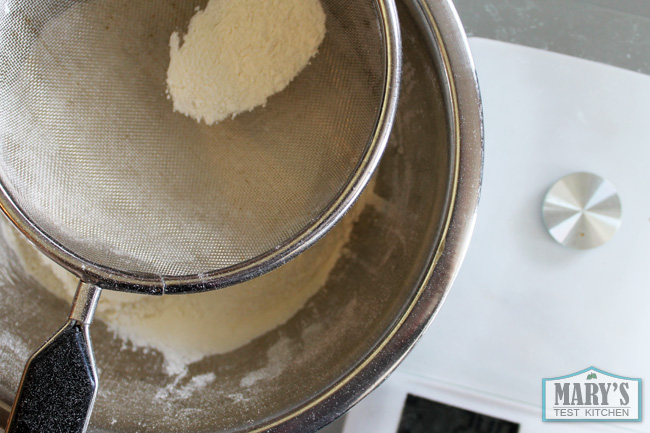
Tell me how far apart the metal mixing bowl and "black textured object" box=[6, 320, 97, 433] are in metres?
0.16

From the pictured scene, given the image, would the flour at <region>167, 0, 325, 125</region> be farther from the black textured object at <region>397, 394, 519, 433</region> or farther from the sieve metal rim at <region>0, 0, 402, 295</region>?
the black textured object at <region>397, 394, 519, 433</region>

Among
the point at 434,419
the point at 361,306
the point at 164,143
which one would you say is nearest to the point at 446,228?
the point at 361,306

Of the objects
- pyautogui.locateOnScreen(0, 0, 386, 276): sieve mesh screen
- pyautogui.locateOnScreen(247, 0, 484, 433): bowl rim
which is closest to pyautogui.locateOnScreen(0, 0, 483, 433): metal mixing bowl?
pyautogui.locateOnScreen(247, 0, 484, 433): bowl rim

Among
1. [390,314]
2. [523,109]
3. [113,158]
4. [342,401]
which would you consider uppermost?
[523,109]

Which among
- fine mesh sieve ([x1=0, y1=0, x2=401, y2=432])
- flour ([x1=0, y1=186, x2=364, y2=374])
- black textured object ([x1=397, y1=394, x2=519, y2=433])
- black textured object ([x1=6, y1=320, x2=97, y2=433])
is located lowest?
black textured object ([x1=6, y1=320, x2=97, y2=433])

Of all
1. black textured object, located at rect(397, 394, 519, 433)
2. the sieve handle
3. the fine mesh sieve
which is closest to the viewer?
the sieve handle

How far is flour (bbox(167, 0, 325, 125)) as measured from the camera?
0.81 m

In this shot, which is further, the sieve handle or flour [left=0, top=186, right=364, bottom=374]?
flour [left=0, top=186, right=364, bottom=374]

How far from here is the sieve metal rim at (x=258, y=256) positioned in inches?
28.9

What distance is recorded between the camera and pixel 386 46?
770 mm

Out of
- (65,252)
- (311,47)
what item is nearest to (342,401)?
(65,252)

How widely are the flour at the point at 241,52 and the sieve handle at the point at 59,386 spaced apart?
0.41m

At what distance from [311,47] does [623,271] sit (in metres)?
0.69

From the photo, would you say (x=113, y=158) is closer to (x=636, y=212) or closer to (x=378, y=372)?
(x=378, y=372)
